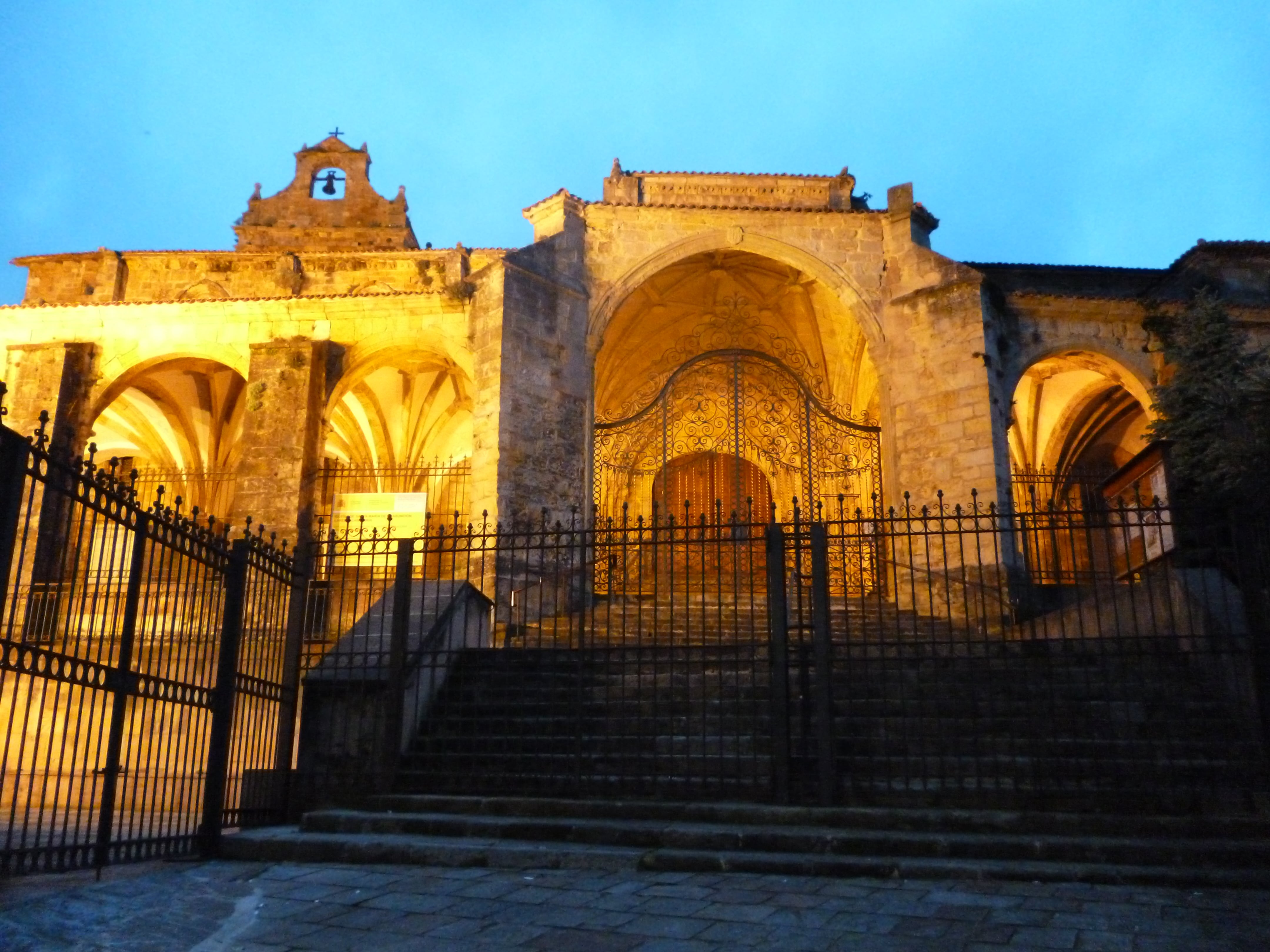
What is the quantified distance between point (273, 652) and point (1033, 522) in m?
6.27

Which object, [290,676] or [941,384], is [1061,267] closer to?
[941,384]

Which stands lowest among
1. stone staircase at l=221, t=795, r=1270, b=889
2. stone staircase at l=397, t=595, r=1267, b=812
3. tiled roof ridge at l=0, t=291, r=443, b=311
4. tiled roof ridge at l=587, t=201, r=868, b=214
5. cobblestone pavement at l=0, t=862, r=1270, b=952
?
cobblestone pavement at l=0, t=862, r=1270, b=952

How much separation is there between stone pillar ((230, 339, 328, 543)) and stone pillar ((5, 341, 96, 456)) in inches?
109

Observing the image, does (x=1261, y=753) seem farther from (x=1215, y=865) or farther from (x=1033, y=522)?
(x=1033, y=522)

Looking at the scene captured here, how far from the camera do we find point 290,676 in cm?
796

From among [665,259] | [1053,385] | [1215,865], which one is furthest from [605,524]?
[1215,865]

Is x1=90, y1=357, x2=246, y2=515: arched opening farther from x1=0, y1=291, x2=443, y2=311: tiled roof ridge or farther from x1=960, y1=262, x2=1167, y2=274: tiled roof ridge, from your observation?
x1=960, y1=262, x2=1167, y2=274: tiled roof ridge

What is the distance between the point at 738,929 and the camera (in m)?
4.66

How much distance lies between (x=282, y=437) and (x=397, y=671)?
8215 millimetres

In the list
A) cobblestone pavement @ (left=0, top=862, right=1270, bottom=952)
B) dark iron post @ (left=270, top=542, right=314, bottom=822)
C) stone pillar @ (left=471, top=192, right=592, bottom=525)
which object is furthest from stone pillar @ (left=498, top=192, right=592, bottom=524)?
cobblestone pavement @ (left=0, top=862, right=1270, bottom=952)

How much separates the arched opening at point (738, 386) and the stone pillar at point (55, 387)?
311 inches

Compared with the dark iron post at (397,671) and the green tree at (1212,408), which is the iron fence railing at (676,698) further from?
the green tree at (1212,408)

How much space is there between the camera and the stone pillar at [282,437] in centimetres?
1487

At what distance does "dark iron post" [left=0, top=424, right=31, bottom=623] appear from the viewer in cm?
466
